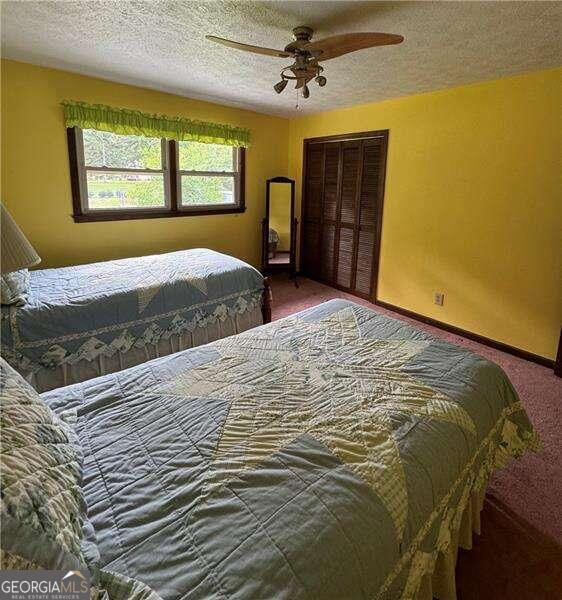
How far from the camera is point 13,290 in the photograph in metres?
2.17

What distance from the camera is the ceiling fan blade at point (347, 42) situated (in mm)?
1698

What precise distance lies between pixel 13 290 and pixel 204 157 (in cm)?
270

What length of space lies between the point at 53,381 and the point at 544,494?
2783 millimetres

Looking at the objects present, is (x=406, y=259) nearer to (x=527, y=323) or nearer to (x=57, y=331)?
(x=527, y=323)

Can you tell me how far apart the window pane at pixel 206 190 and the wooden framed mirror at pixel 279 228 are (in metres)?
0.52

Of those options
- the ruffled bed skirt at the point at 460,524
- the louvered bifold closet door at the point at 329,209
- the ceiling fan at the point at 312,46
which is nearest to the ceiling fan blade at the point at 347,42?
the ceiling fan at the point at 312,46

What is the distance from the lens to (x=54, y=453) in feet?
2.79

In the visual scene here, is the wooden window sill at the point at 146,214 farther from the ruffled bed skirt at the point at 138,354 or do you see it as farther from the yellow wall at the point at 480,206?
the yellow wall at the point at 480,206

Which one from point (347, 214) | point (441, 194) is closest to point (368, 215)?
point (347, 214)

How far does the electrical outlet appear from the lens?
140 inches

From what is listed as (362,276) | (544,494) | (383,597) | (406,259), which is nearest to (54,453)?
(383,597)

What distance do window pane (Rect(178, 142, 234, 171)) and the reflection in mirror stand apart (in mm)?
658

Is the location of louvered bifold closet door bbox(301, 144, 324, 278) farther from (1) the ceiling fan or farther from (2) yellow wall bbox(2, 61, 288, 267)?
(1) the ceiling fan

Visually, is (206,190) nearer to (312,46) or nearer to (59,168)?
(59,168)
